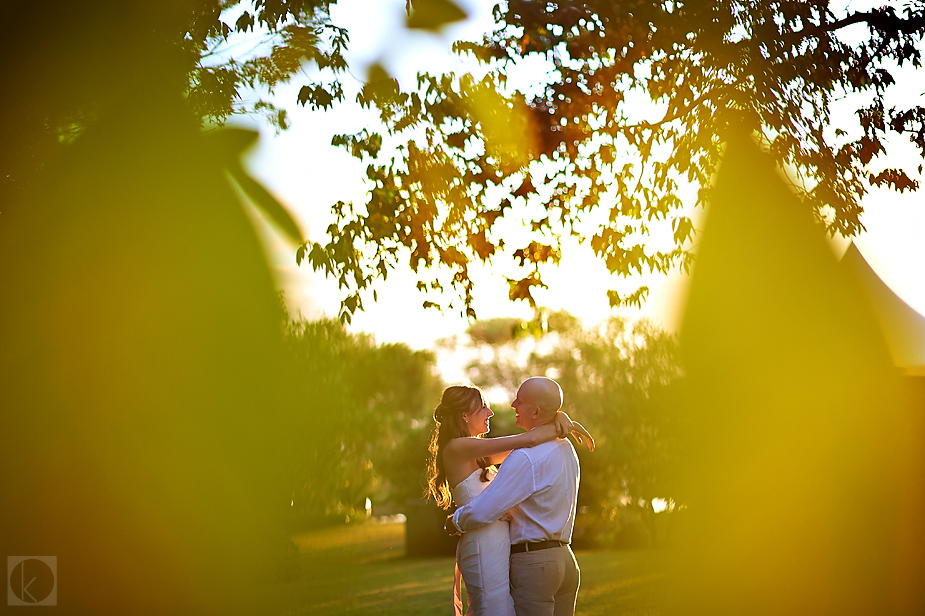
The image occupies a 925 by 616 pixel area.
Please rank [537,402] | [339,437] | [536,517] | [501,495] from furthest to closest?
[339,437]
[537,402]
[536,517]
[501,495]

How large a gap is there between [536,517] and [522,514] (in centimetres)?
10

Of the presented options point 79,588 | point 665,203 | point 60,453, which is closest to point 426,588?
point 79,588

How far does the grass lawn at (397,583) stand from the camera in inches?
578

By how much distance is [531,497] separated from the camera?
185 inches

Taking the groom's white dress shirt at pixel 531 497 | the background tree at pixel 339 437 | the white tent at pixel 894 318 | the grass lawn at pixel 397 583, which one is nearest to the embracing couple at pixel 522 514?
the groom's white dress shirt at pixel 531 497

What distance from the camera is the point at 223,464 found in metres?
15.0

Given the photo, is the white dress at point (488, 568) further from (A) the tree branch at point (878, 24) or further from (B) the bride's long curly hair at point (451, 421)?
(A) the tree branch at point (878, 24)

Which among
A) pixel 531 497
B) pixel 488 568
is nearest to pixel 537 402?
pixel 531 497

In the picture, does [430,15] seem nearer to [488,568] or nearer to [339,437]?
[488,568]

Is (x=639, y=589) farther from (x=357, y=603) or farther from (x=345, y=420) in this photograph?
(x=345, y=420)

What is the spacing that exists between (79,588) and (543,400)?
25.3 feet

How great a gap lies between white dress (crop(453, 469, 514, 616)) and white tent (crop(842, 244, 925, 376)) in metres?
7.75

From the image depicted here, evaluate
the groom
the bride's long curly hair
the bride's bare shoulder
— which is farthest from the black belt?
the bride's bare shoulder

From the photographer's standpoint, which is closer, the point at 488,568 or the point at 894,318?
the point at 488,568
